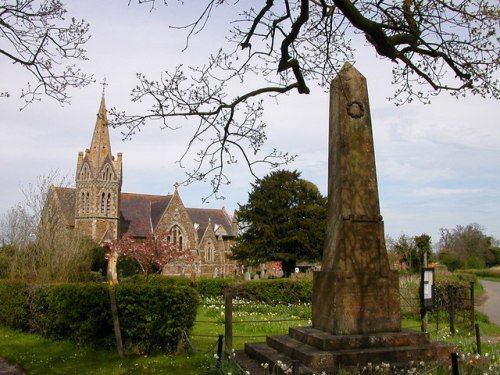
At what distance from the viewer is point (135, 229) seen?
178 ft

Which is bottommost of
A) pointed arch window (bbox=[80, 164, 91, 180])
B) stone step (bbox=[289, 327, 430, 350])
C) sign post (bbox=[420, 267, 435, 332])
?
stone step (bbox=[289, 327, 430, 350])

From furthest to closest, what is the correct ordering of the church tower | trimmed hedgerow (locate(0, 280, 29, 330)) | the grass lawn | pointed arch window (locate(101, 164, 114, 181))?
pointed arch window (locate(101, 164, 114, 181)), the church tower, trimmed hedgerow (locate(0, 280, 29, 330)), the grass lawn

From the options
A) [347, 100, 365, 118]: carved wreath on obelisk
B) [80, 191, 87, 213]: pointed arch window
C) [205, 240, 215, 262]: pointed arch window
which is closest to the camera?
[347, 100, 365, 118]: carved wreath on obelisk

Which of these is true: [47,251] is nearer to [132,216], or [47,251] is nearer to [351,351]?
[351,351]

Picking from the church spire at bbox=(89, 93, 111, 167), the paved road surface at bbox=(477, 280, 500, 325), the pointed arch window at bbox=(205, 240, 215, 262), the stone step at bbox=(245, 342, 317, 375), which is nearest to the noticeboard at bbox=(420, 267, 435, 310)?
the stone step at bbox=(245, 342, 317, 375)

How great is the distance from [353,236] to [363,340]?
1.40 m

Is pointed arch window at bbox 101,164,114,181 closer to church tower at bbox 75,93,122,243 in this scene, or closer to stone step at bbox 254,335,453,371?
church tower at bbox 75,93,122,243

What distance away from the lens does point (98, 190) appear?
50.6 m

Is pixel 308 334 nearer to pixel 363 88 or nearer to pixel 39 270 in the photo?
pixel 363 88

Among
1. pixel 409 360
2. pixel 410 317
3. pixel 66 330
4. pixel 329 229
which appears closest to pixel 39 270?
pixel 66 330

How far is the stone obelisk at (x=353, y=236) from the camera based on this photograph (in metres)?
6.69

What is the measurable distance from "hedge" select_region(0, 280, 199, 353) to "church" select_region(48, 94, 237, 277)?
102 feet

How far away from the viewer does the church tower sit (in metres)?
50.0

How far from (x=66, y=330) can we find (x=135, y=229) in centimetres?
4225
